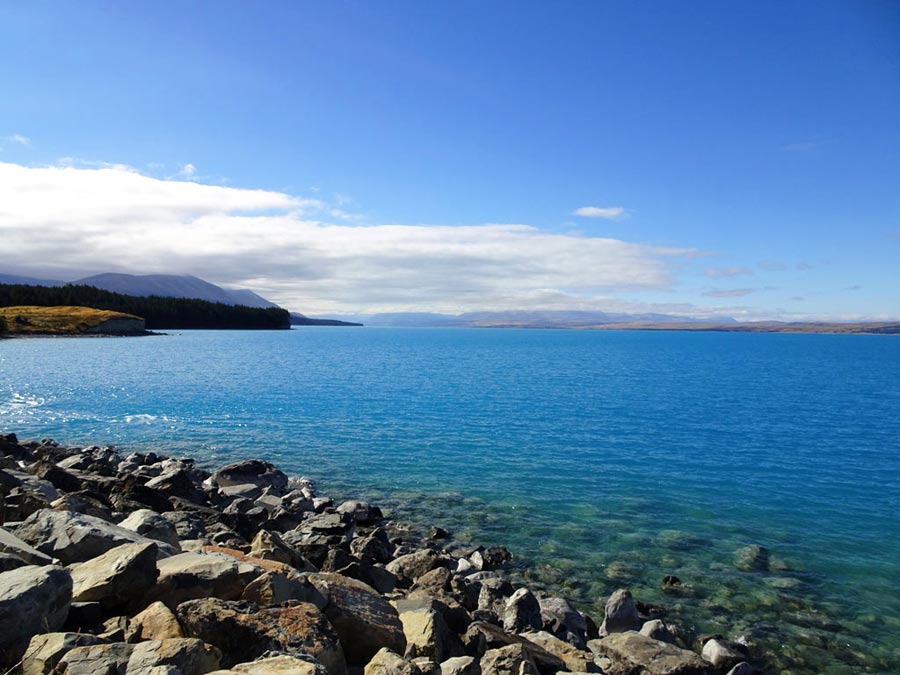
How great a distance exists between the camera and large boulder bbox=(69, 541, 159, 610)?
29.8 feet

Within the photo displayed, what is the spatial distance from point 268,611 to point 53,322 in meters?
217

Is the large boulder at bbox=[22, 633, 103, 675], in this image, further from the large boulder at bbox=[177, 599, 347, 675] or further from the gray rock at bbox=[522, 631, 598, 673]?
the gray rock at bbox=[522, 631, 598, 673]

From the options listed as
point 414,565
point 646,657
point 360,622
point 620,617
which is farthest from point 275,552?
point 620,617

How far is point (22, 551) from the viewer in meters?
9.73

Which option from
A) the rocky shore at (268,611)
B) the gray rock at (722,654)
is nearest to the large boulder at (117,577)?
the rocky shore at (268,611)

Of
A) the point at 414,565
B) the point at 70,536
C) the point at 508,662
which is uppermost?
the point at 70,536

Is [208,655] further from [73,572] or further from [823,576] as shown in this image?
[823,576]

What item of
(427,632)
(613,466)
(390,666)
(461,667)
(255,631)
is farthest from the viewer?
(613,466)

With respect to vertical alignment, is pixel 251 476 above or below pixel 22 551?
below

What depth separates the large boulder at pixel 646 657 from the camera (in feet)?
41.9

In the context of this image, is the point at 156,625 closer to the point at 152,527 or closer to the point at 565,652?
the point at 152,527

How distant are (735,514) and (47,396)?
68353mm

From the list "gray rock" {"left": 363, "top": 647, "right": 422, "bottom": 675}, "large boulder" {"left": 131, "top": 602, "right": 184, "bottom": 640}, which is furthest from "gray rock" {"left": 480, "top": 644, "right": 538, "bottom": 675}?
"large boulder" {"left": 131, "top": 602, "right": 184, "bottom": 640}

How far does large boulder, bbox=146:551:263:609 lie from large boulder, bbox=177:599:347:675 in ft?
3.87
